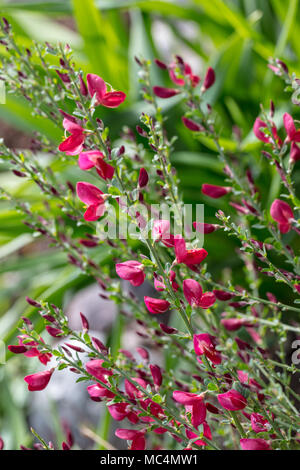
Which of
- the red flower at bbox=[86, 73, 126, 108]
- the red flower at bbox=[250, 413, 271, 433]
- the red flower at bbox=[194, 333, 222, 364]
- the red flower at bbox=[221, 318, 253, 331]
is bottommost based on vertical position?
the red flower at bbox=[250, 413, 271, 433]

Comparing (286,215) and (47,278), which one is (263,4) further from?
(286,215)

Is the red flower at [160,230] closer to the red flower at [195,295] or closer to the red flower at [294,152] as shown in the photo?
the red flower at [195,295]

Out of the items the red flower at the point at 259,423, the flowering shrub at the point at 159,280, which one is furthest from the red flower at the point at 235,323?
the red flower at the point at 259,423

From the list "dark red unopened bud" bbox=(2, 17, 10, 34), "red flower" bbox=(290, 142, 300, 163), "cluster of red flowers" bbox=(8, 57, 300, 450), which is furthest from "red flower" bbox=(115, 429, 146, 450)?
"dark red unopened bud" bbox=(2, 17, 10, 34)

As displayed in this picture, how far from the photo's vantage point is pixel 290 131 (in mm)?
508

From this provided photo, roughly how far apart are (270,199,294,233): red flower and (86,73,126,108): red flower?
18 cm

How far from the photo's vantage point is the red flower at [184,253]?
417 mm

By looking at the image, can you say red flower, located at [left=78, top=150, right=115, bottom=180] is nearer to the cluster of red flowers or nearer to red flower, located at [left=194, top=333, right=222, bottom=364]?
the cluster of red flowers

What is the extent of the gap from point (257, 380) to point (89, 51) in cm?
103

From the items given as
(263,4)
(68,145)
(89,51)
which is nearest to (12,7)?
(89,51)

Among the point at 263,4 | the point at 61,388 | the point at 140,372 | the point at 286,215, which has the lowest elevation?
the point at 61,388

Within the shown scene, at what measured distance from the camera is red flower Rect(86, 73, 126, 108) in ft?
1.42

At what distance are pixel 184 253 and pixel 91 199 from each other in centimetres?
9

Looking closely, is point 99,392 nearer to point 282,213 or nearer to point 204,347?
point 204,347
